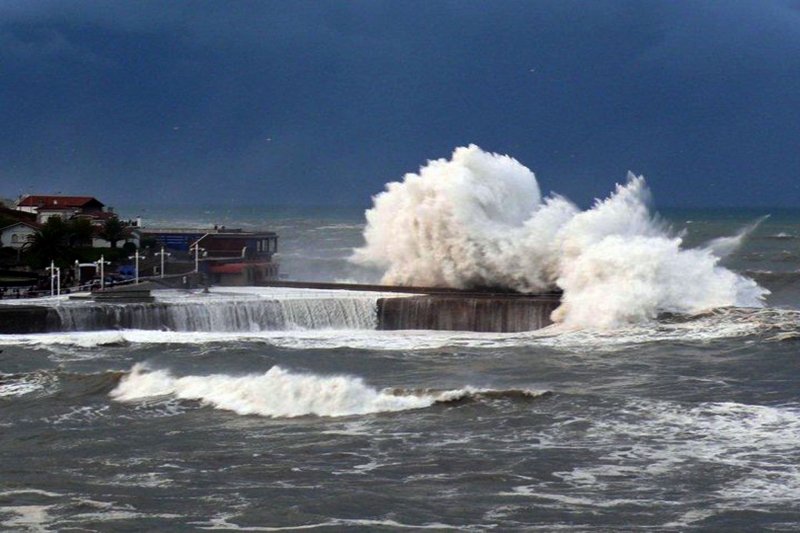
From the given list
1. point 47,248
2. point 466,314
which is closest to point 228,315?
point 466,314

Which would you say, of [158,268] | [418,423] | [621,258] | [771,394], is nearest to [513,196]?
[621,258]

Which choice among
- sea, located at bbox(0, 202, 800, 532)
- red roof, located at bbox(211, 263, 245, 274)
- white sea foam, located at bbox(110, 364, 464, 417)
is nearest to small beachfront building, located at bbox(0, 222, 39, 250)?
red roof, located at bbox(211, 263, 245, 274)

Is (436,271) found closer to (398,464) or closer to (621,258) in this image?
(621,258)

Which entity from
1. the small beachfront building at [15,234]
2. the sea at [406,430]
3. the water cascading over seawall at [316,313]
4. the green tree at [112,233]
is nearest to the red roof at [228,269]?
the water cascading over seawall at [316,313]

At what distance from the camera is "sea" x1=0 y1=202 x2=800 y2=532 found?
12344 millimetres

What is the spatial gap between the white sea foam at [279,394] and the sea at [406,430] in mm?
57

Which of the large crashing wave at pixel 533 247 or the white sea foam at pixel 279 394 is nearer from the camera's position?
the white sea foam at pixel 279 394

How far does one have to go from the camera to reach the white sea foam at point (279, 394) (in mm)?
18406

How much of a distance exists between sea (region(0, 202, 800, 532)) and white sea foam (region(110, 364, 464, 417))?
0.19 ft

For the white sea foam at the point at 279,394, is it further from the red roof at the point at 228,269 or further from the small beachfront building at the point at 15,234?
the small beachfront building at the point at 15,234

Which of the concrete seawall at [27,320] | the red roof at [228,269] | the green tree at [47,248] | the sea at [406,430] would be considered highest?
the green tree at [47,248]

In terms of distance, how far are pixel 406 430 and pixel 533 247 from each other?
66.7 feet

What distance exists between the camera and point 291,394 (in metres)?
19.1

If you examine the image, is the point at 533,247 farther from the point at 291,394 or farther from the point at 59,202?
the point at 59,202
